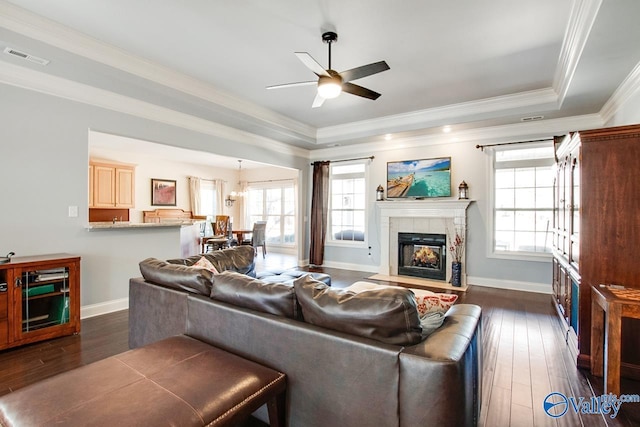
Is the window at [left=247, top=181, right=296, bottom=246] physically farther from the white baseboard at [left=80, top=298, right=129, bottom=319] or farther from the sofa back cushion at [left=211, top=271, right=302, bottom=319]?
the sofa back cushion at [left=211, top=271, right=302, bottom=319]

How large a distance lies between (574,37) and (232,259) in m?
3.98

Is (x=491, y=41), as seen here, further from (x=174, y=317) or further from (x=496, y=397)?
(x=174, y=317)

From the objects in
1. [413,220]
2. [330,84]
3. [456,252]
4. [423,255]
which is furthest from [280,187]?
[330,84]

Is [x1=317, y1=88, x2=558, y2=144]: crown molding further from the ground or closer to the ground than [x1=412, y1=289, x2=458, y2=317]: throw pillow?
further from the ground

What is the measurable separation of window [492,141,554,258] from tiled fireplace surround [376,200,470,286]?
0.59 m

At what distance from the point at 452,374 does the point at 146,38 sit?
146 inches

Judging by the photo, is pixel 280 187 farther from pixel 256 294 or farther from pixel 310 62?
pixel 256 294

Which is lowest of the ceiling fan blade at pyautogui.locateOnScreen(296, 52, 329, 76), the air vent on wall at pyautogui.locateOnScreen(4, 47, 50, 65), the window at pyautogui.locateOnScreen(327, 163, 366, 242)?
the window at pyautogui.locateOnScreen(327, 163, 366, 242)

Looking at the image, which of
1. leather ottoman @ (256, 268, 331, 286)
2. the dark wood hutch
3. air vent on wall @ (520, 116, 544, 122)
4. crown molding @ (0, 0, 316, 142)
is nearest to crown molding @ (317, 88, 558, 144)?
air vent on wall @ (520, 116, 544, 122)

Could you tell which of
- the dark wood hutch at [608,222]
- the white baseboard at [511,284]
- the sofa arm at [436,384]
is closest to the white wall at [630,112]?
the dark wood hutch at [608,222]

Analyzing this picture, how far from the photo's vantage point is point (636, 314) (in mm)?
2008

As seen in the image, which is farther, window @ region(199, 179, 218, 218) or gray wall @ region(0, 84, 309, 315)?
window @ region(199, 179, 218, 218)

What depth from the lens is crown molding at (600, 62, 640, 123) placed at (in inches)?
123

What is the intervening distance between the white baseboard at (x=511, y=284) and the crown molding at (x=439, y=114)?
2.70 m
